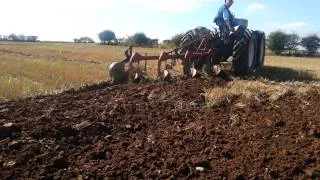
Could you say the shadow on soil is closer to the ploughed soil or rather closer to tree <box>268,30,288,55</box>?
the ploughed soil

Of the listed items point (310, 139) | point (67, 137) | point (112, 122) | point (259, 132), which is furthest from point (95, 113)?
point (310, 139)

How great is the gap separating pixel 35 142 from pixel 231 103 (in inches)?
126

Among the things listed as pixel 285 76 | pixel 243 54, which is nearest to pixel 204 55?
pixel 243 54

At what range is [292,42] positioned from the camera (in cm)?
5784

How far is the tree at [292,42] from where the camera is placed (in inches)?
2240

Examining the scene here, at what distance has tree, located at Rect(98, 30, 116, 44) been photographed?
8731 cm

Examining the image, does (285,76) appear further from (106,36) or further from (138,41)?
(106,36)

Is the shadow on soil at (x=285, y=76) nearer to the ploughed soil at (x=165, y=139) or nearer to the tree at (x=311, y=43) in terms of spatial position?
the ploughed soil at (x=165, y=139)

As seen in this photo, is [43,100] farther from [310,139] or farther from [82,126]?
[310,139]

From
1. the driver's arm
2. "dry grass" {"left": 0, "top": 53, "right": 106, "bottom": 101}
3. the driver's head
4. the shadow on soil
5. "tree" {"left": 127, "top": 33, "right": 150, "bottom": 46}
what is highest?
A: the driver's head

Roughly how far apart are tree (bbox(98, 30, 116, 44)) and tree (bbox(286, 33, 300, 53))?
3696 centimetres

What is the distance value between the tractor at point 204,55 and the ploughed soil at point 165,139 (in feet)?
9.03

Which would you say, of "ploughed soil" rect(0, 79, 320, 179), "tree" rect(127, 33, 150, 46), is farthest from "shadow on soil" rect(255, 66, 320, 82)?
"tree" rect(127, 33, 150, 46)

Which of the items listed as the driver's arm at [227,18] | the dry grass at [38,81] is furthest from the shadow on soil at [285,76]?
the dry grass at [38,81]
